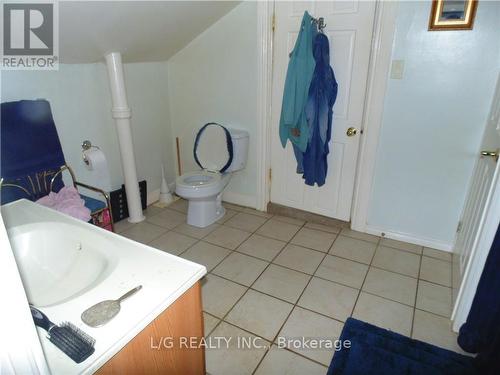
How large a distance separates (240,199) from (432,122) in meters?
1.69

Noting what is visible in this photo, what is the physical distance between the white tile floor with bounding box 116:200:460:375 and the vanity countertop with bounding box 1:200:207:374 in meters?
0.77

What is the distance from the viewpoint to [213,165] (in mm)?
2803

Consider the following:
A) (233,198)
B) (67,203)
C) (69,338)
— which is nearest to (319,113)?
(233,198)

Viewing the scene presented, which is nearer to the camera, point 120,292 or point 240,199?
point 120,292

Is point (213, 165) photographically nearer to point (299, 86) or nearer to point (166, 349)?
point (299, 86)

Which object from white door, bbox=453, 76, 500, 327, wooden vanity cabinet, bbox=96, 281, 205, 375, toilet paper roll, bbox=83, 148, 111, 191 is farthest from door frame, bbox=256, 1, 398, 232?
wooden vanity cabinet, bbox=96, 281, 205, 375

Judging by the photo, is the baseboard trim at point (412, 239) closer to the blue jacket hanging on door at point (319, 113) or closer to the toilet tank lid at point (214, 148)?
the blue jacket hanging on door at point (319, 113)

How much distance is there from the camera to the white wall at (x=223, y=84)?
2549 millimetres

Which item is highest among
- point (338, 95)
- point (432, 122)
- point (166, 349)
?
point (338, 95)

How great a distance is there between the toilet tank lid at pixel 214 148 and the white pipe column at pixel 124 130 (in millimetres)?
570

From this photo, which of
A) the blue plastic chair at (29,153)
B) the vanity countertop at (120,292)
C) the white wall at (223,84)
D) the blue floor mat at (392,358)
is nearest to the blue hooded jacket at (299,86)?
the white wall at (223,84)

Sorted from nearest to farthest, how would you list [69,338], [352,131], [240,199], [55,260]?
[69,338] < [55,260] < [352,131] < [240,199]

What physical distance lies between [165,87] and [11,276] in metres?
2.78

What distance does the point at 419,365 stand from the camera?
4.78ft
